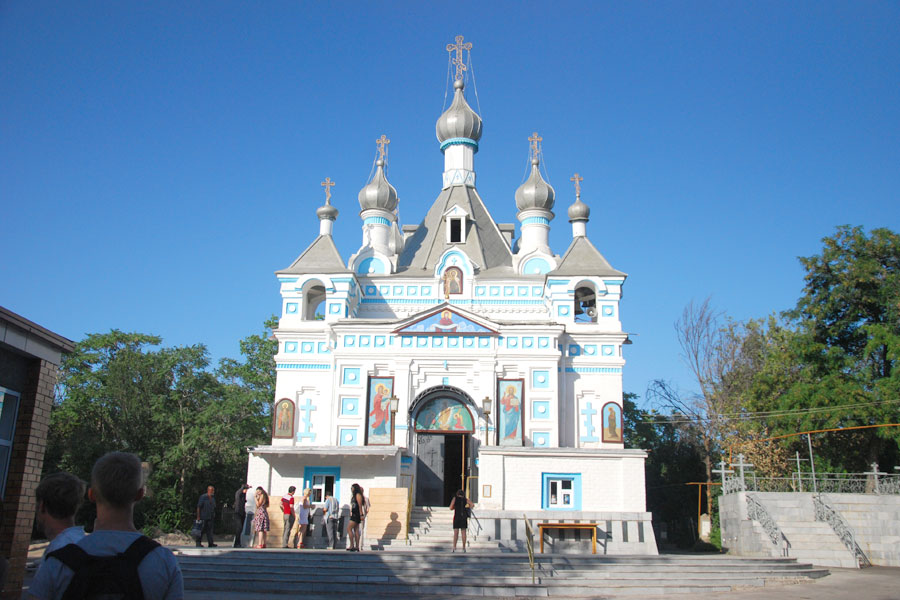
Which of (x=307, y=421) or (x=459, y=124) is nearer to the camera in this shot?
(x=307, y=421)

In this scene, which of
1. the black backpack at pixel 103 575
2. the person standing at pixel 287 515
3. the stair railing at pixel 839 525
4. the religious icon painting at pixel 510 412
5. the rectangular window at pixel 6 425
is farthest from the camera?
the religious icon painting at pixel 510 412

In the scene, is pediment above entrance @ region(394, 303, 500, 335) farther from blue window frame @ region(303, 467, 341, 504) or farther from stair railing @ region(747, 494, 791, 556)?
stair railing @ region(747, 494, 791, 556)

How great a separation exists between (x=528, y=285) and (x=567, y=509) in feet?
26.7

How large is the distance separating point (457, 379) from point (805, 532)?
9.61 m

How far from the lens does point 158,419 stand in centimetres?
2878

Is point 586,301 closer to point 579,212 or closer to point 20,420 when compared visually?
point 579,212

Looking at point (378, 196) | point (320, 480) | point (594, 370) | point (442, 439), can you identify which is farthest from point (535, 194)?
point (320, 480)

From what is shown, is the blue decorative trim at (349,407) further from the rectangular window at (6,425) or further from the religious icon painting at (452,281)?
the rectangular window at (6,425)

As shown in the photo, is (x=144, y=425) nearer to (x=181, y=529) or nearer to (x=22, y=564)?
(x=181, y=529)

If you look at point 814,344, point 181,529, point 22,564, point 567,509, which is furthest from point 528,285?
point 22,564

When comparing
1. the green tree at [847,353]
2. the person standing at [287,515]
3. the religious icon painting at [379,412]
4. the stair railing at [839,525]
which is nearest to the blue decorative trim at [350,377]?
the religious icon painting at [379,412]

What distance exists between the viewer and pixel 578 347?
2286 centimetres

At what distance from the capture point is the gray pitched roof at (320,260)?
23.6 metres

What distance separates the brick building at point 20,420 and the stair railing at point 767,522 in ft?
49.9
